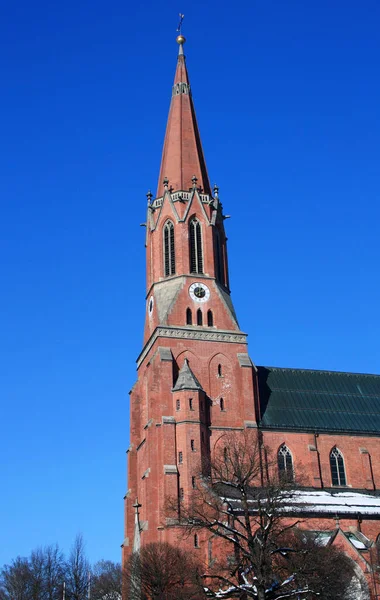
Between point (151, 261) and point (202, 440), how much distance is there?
63.4 feet

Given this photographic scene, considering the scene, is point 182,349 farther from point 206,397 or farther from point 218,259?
point 218,259

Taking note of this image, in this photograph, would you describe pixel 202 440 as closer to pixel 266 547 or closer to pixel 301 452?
pixel 301 452

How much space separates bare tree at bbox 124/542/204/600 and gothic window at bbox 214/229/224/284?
1023 inches

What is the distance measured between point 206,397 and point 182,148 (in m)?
25.7

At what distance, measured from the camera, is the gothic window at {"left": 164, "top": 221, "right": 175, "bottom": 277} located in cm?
7269

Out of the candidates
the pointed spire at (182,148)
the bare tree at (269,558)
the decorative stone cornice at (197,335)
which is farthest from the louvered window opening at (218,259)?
the bare tree at (269,558)

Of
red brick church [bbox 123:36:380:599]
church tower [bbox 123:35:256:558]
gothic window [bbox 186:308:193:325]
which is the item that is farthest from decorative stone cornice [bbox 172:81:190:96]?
gothic window [bbox 186:308:193:325]

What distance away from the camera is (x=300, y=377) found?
252ft

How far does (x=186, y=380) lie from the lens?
65000 mm

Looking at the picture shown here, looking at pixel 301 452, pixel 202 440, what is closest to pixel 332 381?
pixel 301 452

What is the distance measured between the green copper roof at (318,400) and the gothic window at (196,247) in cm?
1176

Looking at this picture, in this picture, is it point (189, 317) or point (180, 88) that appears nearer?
point (189, 317)

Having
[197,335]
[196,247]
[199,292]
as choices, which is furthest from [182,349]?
[196,247]

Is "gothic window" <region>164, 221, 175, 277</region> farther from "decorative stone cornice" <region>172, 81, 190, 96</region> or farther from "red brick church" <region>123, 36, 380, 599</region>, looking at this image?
"decorative stone cornice" <region>172, 81, 190, 96</region>
